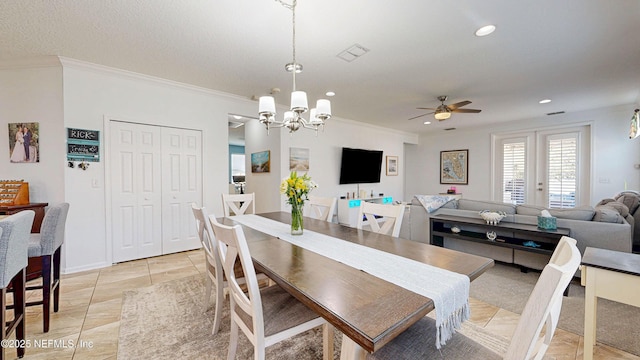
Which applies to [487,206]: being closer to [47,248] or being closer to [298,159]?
[298,159]

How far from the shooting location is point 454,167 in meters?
7.30

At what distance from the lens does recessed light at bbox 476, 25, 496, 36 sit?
233cm

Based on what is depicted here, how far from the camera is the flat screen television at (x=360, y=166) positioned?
5902 millimetres

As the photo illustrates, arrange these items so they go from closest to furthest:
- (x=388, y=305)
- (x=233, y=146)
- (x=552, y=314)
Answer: (x=552, y=314) < (x=388, y=305) < (x=233, y=146)

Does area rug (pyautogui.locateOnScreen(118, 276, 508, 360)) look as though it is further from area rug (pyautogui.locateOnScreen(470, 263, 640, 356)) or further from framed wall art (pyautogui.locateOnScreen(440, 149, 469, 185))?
framed wall art (pyautogui.locateOnScreen(440, 149, 469, 185))

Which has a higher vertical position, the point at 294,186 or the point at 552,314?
the point at 294,186

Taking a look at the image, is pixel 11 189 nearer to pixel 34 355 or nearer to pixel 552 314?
pixel 34 355

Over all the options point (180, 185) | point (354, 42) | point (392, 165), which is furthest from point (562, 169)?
point (180, 185)

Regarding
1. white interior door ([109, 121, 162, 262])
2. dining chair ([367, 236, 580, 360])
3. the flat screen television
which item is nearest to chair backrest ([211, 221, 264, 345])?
dining chair ([367, 236, 580, 360])

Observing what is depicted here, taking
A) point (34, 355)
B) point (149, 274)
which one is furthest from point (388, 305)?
point (149, 274)

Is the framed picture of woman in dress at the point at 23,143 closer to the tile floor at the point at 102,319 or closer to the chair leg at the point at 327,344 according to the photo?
the tile floor at the point at 102,319

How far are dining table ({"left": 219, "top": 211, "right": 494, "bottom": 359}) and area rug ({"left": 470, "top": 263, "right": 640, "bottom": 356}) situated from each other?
1.38 metres

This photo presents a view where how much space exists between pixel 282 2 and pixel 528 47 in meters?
2.60

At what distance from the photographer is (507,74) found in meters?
3.41
